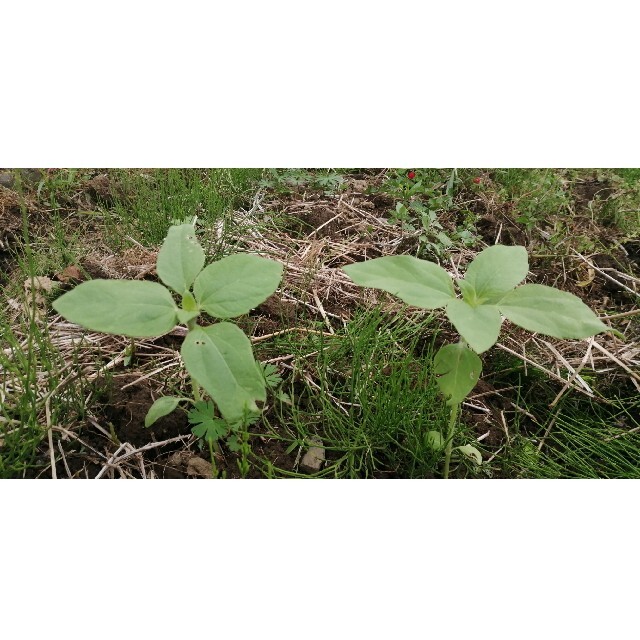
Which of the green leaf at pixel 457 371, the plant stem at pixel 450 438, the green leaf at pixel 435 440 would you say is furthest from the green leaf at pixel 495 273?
the green leaf at pixel 435 440

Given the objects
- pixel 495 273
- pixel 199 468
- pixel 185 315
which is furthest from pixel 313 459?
pixel 495 273

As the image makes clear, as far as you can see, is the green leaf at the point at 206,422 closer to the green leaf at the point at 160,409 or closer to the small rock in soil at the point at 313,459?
the green leaf at the point at 160,409

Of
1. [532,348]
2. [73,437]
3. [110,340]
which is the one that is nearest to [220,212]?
[110,340]

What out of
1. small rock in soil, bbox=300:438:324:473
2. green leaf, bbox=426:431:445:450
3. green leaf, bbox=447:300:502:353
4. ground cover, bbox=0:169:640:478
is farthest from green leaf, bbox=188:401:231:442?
green leaf, bbox=447:300:502:353

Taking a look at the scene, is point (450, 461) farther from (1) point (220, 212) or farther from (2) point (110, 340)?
(1) point (220, 212)

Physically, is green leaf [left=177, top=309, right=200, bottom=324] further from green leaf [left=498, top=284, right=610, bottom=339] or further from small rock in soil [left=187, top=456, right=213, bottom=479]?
green leaf [left=498, top=284, right=610, bottom=339]

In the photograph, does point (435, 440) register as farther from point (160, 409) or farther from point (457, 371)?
point (160, 409)
